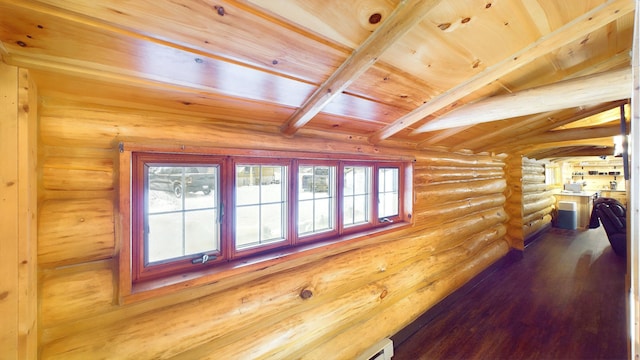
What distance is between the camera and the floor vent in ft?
7.01

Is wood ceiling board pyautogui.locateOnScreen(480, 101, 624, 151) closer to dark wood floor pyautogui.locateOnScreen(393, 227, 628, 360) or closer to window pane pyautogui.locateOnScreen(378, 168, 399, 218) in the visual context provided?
window pane pyautogui.locateOnScreen(378, 168, 399, 218)

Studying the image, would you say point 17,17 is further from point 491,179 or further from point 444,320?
point 491,179

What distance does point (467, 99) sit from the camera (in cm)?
192

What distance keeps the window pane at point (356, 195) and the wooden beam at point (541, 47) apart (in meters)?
0.76

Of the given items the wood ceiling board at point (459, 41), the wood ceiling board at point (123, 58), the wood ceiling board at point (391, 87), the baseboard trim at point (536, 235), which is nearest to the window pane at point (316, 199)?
the wood ceiling board at point (391, 87)

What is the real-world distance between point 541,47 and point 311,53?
128cm

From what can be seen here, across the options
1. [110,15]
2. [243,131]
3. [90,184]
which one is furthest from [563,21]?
[90,184]

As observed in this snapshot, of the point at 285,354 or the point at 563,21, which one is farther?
the point at 285,354

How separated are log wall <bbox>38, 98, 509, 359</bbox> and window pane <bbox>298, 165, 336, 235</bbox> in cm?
25

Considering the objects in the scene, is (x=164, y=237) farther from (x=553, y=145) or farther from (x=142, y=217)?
(x=553, y=145)

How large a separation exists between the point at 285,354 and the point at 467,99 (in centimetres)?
245

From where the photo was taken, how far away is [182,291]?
4.50 feet

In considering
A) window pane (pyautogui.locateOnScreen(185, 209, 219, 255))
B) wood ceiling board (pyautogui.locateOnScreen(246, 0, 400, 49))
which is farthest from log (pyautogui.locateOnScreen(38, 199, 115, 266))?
wood ceiling board (pyautogui.locateOnScreen(246, 0, 400, 49))

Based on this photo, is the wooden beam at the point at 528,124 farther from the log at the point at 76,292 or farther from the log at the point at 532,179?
the log at the point at 76,292
